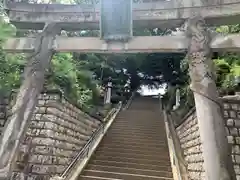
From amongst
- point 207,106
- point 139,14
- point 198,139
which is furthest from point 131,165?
point 139,14

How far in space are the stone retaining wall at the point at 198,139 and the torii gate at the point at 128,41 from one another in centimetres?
176

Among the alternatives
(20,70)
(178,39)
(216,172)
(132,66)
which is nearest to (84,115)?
(20,70)

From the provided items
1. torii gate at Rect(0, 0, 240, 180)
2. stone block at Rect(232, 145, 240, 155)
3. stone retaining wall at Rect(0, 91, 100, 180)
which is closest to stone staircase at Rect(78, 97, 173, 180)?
stone retaining wall at Rect(0, 91, 100, 180)

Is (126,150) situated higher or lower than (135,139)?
lower

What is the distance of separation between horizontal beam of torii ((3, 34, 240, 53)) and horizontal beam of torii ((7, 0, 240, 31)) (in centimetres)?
40

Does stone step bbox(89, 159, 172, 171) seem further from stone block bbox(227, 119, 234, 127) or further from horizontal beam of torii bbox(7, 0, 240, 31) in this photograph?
horizontal beam of torii bbox(7, 0, 240, 31)

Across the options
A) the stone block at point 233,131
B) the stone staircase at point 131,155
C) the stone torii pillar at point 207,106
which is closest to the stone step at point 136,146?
the stone staircase at point 131,155

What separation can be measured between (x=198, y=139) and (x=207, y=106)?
2878 millimetres

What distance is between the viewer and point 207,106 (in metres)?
4.76

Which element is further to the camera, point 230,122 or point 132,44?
point 230,122

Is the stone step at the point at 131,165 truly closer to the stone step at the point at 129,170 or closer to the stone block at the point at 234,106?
the stone step at the point at 129,170

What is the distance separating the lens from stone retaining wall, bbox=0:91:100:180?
7.52 meters

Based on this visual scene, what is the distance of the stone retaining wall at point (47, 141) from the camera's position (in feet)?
24.7

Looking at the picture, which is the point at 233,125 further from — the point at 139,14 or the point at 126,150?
the point at 126,150
